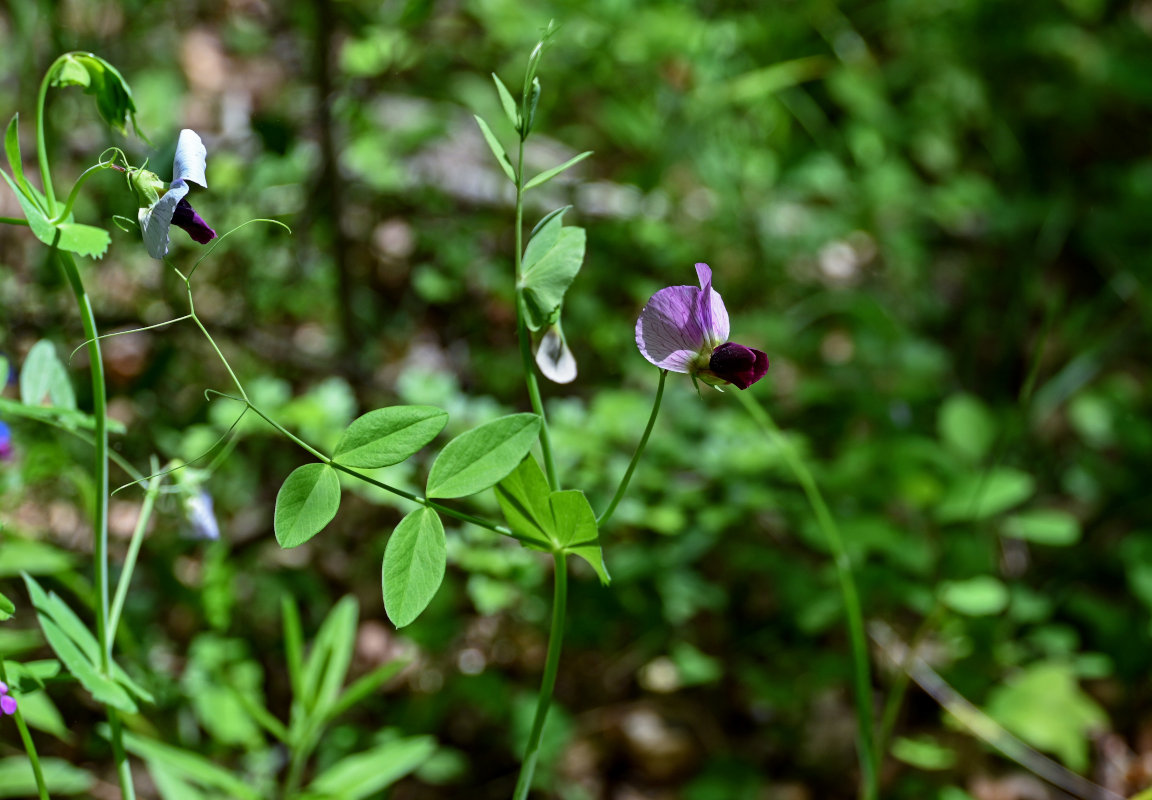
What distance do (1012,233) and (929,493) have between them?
52.1 inches

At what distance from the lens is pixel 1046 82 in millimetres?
3008

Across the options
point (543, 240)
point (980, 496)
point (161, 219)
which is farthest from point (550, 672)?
point (980, 496)

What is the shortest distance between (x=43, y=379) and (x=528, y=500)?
52 cm

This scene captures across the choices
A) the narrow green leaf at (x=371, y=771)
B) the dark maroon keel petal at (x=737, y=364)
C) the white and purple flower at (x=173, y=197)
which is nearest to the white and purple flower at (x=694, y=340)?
the dark maroon keel petal at (x=737, y=364)

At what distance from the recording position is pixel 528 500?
28.0 inches

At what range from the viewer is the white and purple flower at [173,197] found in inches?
24.4

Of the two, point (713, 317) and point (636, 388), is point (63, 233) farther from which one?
point (636, 388)

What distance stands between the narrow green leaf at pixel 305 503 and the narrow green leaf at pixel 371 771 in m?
0.49

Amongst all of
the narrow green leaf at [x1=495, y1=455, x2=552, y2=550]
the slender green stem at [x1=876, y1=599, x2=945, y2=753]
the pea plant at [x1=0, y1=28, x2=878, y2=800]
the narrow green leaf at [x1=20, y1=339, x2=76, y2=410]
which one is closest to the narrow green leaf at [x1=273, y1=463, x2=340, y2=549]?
the pea plant at [x1=0, y1=28, x2=878, y2=800]

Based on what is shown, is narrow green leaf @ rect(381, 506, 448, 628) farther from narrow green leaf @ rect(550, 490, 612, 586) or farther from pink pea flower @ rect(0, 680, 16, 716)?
pink pea flower @ rect(0, 680, 16, 716)

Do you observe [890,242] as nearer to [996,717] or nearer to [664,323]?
[996,717]

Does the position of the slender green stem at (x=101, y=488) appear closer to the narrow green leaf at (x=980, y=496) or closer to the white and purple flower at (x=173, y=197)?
the white and purple flower at (x=173, y=197)

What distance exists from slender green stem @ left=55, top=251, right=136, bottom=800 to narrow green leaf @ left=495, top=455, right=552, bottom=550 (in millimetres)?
326

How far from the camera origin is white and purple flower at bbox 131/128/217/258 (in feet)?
2.04
